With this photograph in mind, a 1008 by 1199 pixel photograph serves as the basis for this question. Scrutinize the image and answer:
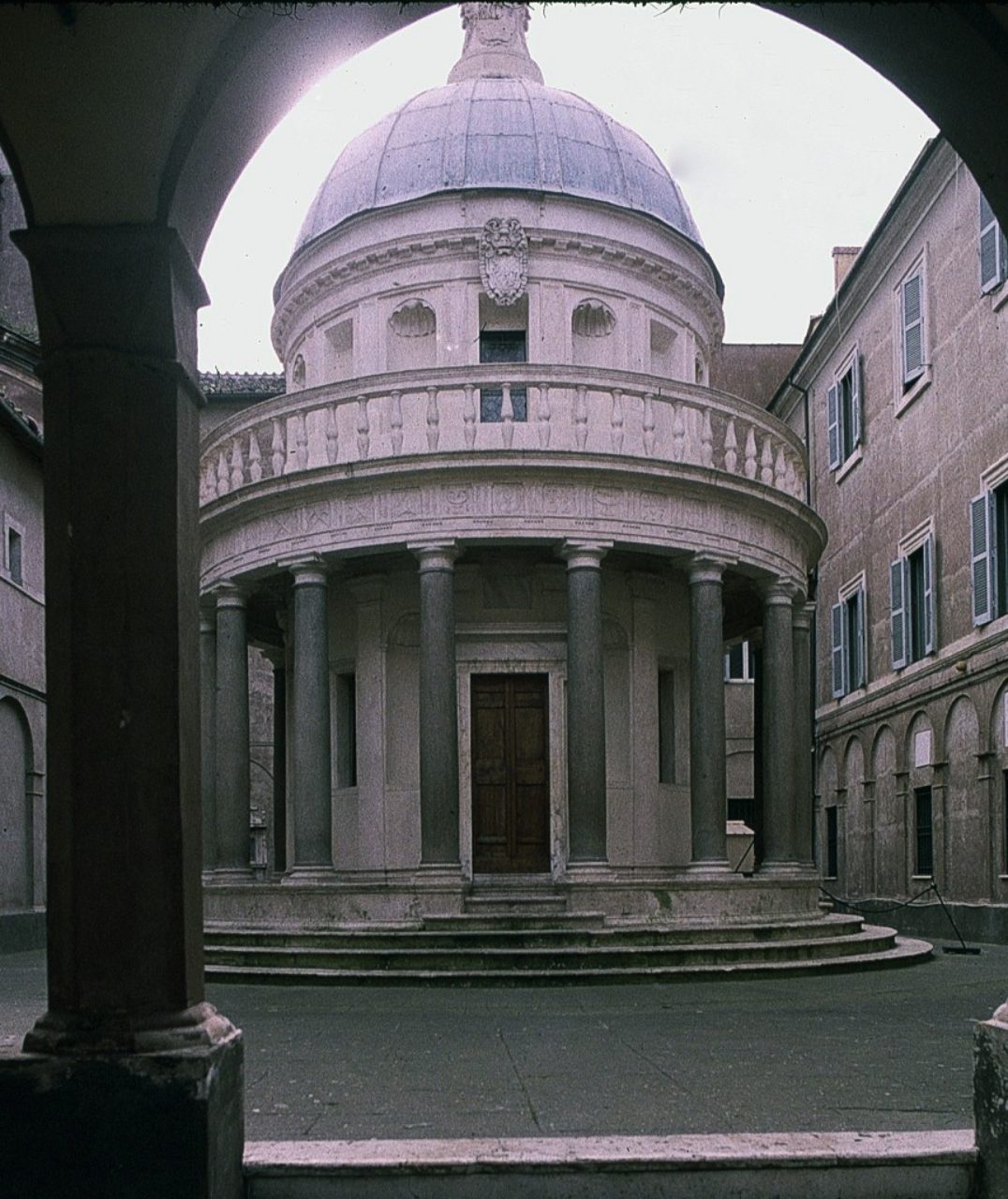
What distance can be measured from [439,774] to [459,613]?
330 centimetres

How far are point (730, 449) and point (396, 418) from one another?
15.4 ft

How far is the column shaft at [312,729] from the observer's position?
62.5 feet

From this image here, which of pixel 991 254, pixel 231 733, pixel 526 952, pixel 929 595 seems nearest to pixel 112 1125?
pixel 526 952

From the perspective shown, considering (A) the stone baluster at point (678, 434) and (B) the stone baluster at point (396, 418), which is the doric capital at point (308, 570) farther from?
(A) the stone baluster at point (678, 434)

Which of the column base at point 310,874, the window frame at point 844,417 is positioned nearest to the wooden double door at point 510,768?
the column base at point 310,874

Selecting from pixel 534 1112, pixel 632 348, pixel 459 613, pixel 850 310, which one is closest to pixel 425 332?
pixel 632 348

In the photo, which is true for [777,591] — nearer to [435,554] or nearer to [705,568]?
[705,568]

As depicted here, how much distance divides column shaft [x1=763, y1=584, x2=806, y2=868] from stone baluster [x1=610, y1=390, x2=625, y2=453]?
358 centimetres

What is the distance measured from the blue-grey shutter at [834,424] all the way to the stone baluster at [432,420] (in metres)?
17.0

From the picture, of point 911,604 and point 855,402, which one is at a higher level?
point 855,402

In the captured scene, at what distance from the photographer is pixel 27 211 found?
5.52 meters

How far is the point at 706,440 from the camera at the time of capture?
1989cm

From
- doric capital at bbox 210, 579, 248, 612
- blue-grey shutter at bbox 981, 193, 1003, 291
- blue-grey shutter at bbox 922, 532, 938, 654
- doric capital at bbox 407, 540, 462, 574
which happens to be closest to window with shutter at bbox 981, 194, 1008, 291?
blue-grey shutter at bbox 981, 193, 1003, 291

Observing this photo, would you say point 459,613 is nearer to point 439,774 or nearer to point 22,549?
point 439,774
